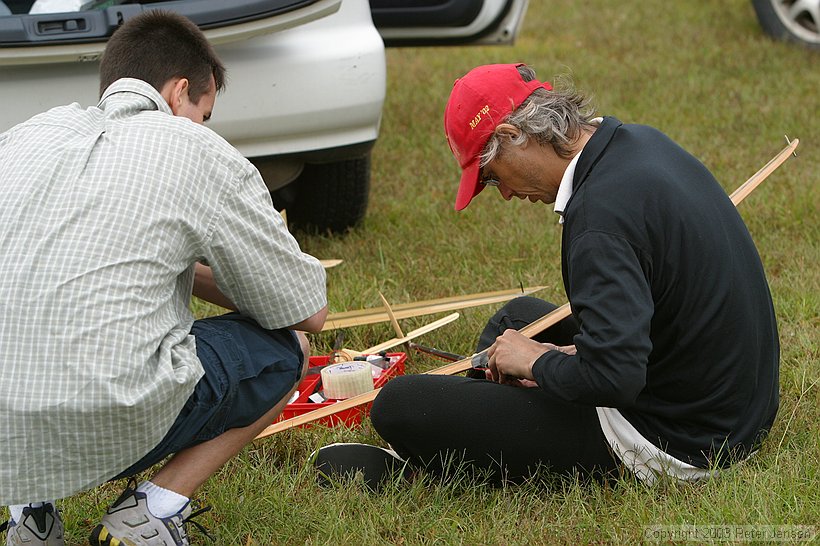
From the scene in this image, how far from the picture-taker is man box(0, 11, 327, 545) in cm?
197

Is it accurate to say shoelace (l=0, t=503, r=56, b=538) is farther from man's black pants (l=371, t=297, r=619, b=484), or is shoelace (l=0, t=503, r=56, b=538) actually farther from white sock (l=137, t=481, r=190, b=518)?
man's black pants (l=371, t=297, r=619, b=484)

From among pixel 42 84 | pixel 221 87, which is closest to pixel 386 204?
pixel 42 84

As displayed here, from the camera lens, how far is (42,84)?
3336 mm

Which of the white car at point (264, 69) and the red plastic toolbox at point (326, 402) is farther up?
the white car at point (264, 69)

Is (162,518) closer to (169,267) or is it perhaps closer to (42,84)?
(169,267)

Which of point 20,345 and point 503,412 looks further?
point 503,412

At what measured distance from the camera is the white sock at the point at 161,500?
86.0 inches

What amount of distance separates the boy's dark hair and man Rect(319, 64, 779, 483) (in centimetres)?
54

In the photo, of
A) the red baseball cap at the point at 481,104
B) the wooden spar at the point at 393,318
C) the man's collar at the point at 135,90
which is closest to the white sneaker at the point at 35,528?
the man's collar at the point at 135,90

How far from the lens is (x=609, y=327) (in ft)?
7.03

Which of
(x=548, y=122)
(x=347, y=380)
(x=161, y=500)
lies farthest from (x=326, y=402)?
(x=548, y=122)

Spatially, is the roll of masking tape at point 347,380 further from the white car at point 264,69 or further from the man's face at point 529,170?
the white car at point 264,69

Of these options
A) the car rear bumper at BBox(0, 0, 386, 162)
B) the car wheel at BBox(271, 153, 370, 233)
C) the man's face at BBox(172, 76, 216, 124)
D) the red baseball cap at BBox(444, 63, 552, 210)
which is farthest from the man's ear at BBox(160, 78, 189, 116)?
the car wheel at BBox(271, 153, 370, 233)

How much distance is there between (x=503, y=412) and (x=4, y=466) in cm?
104
